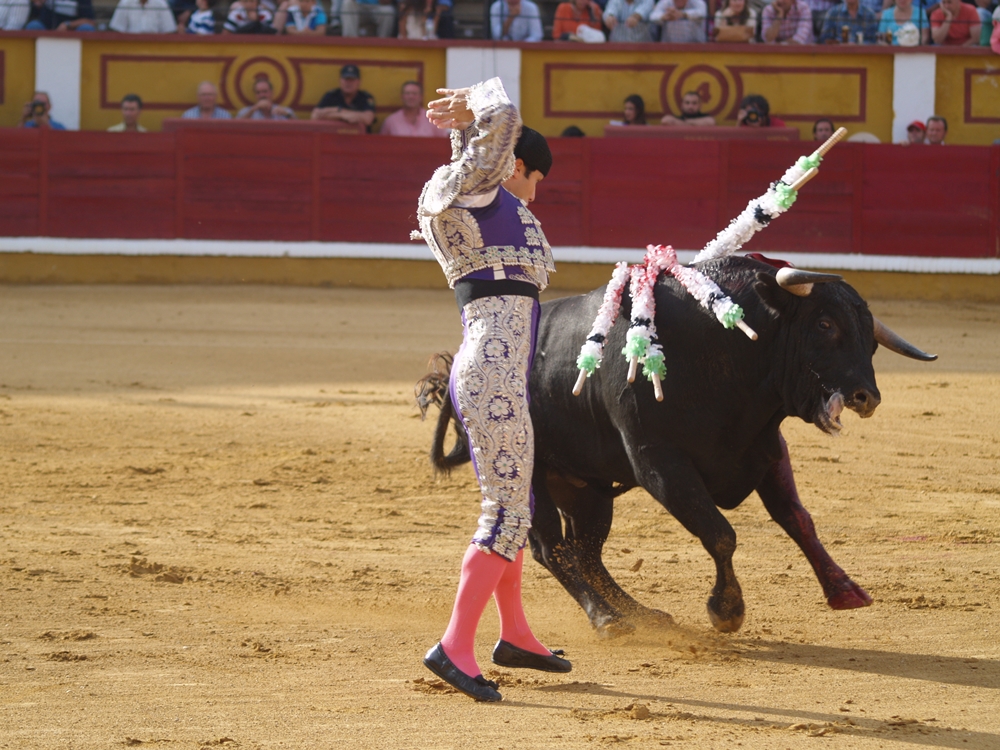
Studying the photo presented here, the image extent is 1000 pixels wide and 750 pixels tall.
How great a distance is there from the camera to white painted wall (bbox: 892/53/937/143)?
11141 mm

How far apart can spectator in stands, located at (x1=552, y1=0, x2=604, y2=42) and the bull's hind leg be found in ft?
27.7

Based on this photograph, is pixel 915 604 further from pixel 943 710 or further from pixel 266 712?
pixel 266 712

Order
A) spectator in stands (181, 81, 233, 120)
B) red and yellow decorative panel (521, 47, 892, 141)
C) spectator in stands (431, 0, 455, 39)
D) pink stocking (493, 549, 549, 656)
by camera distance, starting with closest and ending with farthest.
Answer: pink stocking (493, 549, 549, 656), spectator in stands (181, 81, 233, 120), red and yellow decorative panel (521, 47, 892, 141), spectator in stands (431, 0, 455, 39)

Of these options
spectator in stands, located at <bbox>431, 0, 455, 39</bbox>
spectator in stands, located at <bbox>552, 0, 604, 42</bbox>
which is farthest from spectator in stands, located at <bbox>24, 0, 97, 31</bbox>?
spectator in stands, located at <bbox>552, 0, 604, 42</bbox>

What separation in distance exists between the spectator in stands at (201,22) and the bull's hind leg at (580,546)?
8.98 metres

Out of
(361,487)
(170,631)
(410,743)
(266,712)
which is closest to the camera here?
(410,743)

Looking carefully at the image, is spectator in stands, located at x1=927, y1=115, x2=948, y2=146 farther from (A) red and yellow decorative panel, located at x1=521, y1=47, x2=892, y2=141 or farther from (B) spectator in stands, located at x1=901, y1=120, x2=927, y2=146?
(A) red and yellow decorative panel, located at x1=521, y1=47, x2=892, y2=141

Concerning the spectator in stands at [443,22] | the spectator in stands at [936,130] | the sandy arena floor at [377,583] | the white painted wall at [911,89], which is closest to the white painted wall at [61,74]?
the spectator in stands at [443,22]

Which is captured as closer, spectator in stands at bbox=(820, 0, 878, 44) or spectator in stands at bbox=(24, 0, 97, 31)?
spectator in stands at bbox=(820, 0, 878, 44)

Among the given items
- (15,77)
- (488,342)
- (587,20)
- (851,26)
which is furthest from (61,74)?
(488,342)

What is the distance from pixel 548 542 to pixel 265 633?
0.77m

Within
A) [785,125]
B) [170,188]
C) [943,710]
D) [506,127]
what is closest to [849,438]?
[943,710]

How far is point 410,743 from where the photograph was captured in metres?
2.49

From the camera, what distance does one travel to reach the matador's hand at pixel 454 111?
2701 millimetres
